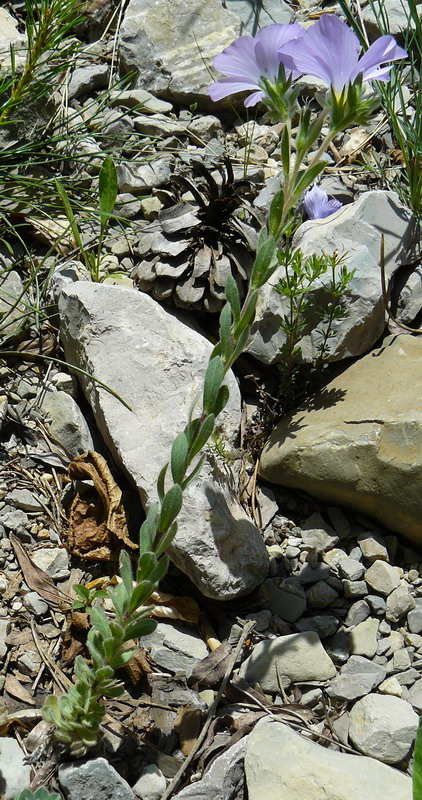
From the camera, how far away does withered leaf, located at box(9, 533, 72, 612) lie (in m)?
2.40

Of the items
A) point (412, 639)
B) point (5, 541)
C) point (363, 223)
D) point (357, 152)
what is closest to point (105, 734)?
point (5, 541)

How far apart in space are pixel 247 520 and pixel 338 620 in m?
0.42

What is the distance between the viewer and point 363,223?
293cm

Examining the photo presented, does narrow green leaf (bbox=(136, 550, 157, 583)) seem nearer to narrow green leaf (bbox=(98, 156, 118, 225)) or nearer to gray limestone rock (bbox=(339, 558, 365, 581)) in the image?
gray limestone rock (bbox=(339, 558, 365, 581))

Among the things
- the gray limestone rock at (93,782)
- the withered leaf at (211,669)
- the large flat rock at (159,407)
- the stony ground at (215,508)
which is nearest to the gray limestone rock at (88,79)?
the stony ground at (215,508)

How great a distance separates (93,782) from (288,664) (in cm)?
66

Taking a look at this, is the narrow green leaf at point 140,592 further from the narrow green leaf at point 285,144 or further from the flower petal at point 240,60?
the flower petal at point 240,60

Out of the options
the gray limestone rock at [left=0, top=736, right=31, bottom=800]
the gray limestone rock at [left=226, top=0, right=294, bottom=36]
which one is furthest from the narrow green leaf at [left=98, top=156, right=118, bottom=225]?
the gray limestone rock at [left=0, top=736, right=31, bottom=800]

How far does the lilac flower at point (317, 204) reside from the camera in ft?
9.61

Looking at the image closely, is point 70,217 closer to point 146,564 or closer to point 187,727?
point 146,564

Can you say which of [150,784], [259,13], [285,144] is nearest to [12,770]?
[150,784]

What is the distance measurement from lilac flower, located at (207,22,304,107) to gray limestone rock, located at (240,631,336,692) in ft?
5.04

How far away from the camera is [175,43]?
151 inches

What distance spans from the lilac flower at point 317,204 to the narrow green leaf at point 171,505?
1.54 meters
